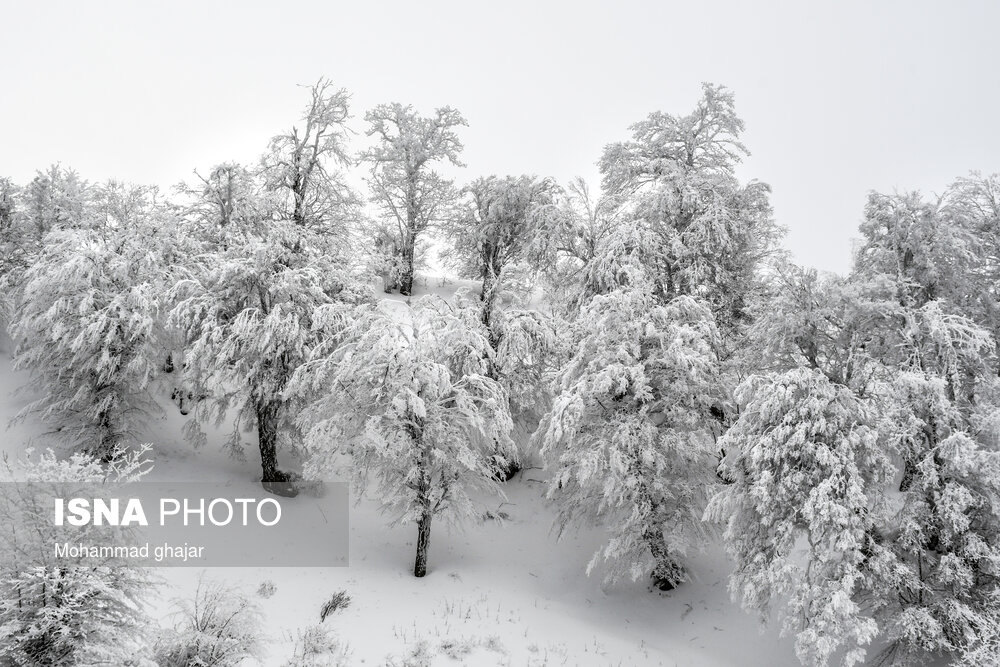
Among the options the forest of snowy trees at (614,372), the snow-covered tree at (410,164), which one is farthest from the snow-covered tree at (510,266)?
the snow-covered tree at (410,164)

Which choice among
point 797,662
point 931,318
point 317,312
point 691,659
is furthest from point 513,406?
point 931,318

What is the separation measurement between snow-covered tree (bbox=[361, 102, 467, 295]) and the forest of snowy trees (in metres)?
9.48

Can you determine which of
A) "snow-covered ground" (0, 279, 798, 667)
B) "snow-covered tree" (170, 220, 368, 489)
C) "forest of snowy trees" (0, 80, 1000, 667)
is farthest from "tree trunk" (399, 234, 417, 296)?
"snow-covered ground" (0, 279, 798, 667)

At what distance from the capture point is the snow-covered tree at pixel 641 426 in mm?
14195

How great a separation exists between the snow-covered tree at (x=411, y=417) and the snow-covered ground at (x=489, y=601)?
1.76m

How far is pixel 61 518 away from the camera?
7281 mm

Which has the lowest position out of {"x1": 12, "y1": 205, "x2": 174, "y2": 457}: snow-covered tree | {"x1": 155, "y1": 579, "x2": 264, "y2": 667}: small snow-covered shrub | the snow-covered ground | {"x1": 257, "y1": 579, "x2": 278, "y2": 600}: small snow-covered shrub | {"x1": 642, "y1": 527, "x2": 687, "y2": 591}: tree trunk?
the snow-covered ground

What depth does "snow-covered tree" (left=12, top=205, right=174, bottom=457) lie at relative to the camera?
1684cm

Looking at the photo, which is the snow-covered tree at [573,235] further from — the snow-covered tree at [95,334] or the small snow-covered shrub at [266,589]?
the snow-covered tree at [95,334]

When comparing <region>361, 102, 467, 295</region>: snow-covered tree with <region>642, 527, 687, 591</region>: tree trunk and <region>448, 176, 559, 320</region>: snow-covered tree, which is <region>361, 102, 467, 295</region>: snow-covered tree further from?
<region>642, 527, 687, 591</region>: tree trunk

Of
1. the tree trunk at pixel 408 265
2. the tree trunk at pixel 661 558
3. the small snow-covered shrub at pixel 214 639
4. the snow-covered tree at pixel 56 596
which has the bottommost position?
the tree trunk at pixel 661 558

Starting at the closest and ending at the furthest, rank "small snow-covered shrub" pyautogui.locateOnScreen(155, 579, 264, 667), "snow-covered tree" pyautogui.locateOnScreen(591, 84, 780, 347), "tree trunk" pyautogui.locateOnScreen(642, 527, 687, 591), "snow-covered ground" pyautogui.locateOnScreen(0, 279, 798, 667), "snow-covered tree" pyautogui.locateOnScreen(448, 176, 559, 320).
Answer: "small snow-covered shrub" pyautogui.locateOnScreen(155, 579, 264, 667) < "snow-covered ground" pyautogui.locateOnScreen(0, 279, 798, 667) < "tree trunk" pyautogui.locateOnScreen(642, 527, 687, 591) < "snow-covered tree" pyautogui.locateOnScreen(591, 84, 780, 347) < "snow-covered tree" pyautogui.locateOnScreen(448, 176, 559, 320)

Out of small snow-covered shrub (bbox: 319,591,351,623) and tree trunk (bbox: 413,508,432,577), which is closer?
small snow-covered shrub (bbox: 319,591,351,623)

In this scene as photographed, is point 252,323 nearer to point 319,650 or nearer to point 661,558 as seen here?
point 319,650
